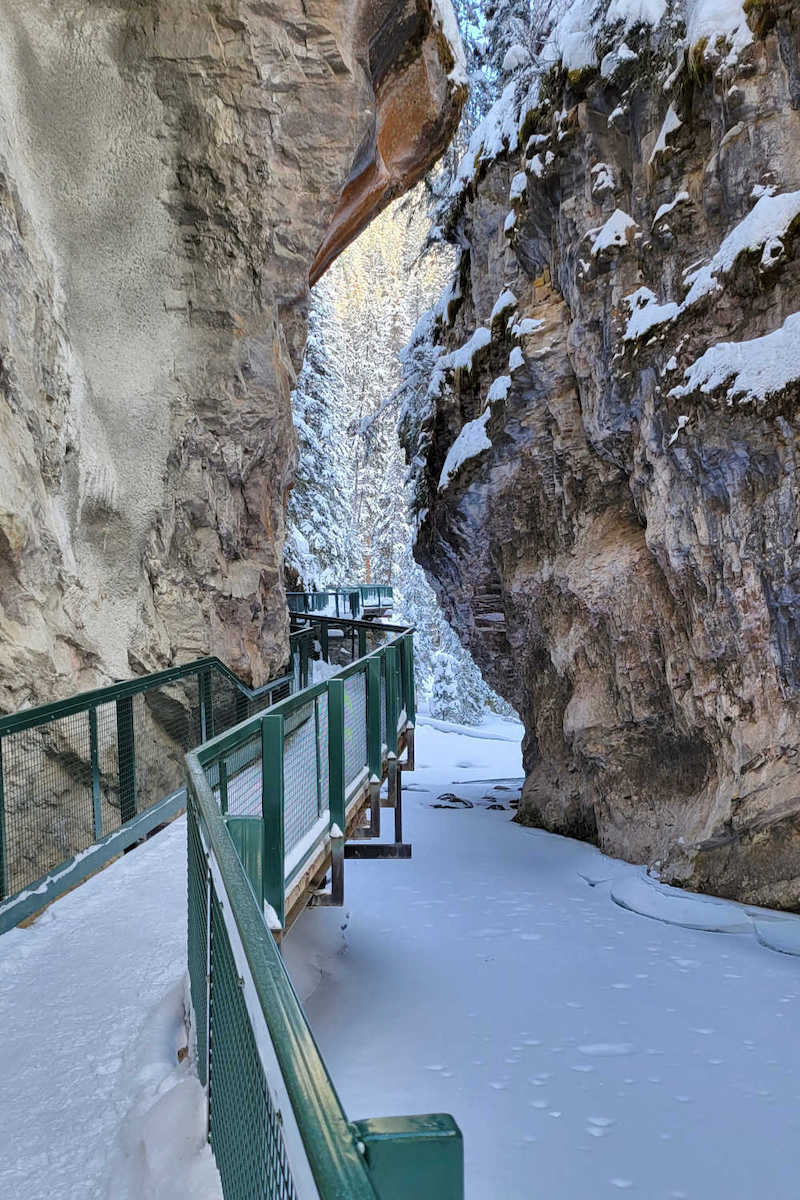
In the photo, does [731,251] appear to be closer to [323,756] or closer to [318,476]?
[323,756]

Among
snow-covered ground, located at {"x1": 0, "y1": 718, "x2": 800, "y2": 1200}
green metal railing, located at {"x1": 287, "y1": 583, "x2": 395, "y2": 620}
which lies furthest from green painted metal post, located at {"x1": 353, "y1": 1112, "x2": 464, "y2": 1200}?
green metal railing, located at {"x1": 287, "y1": 583, "x2": 395, "y2": 620}

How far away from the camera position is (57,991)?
14.3 ft

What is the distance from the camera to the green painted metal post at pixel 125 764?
23.8 feet

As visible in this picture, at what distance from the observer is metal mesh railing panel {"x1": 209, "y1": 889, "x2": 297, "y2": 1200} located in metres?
1.47

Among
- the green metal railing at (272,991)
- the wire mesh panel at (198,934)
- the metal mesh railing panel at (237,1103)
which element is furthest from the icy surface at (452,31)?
the metal mesh railing panel at (237,1103)

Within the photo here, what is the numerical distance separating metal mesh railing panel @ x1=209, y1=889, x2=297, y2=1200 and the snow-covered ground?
0.40 meters

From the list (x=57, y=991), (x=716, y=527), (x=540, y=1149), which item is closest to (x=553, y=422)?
(x=716, y=527)

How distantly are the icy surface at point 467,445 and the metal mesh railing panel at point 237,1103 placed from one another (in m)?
12.9

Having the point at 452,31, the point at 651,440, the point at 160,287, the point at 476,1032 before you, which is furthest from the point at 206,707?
the point at 452,31

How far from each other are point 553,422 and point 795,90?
18.2ft

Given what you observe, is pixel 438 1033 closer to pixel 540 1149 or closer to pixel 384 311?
pixel 540 1149

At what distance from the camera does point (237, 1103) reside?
6.60 ft

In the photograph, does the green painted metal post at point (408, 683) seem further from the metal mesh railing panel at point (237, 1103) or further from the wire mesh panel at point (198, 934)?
the metal mesh railing panel at point (237, 1103)

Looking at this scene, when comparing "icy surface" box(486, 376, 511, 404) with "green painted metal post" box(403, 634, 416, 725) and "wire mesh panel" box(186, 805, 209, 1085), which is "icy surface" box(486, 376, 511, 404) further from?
"wire mesh panel" box(186, 805, 209, 1085)
